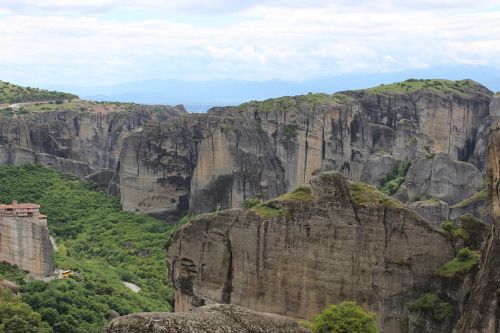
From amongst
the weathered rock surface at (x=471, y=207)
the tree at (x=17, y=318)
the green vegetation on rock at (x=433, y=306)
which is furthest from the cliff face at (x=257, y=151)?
the green vegetation on rock at (x=433, y=306)

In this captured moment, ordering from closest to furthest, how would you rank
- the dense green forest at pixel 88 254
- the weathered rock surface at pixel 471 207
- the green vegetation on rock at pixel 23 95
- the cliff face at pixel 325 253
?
the cliff face at pixel 325 253 → the dense green forest at pixel 88 254 → the weathered rock surface at pixel 471 207 → the green vegetation on rock at pixel 23 95

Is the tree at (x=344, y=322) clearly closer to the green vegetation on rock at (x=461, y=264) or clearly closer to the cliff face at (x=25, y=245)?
the green vegetation on rock at (x=461, y=264)

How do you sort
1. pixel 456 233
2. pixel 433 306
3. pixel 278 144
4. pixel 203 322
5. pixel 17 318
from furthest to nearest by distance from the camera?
pixel 278 144 < pixel 17 318 < pixel 456 233 < pixel 433 306 < pixel 203 322

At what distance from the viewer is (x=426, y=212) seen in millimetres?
60438

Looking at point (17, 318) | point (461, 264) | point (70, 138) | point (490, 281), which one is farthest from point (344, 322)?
point (70, 138)

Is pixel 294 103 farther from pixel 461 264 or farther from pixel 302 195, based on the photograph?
pixel 461 264

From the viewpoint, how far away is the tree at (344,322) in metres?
29.8

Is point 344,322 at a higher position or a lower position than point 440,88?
lower

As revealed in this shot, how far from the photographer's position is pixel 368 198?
3659cm

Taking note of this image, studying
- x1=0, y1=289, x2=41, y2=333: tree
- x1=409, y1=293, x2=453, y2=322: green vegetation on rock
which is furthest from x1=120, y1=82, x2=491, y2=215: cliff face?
x1=409, y1=293, x2=453, y2=322: green vegetation on rock

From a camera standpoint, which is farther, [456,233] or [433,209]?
[433,209]

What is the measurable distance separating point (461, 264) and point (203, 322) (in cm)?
1906

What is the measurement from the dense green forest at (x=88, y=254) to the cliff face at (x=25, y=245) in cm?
98

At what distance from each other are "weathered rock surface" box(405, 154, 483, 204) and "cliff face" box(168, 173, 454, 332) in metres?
33.0
